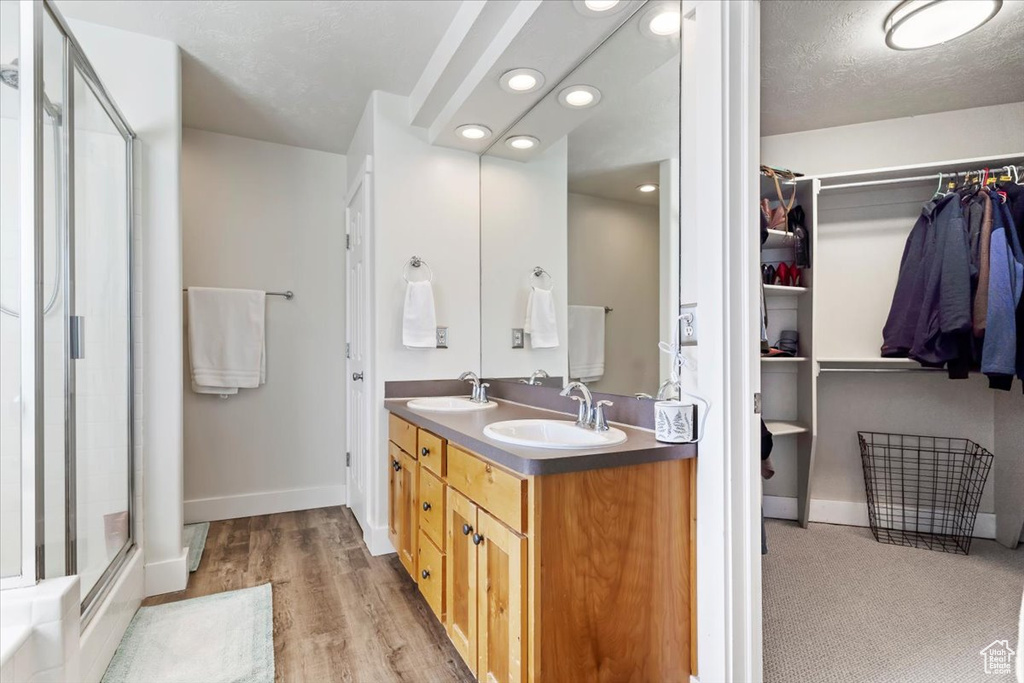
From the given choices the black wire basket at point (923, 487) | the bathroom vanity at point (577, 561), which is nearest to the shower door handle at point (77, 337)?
the bathroom vanity at point (577, 561)

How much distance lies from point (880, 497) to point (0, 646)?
3720 mm

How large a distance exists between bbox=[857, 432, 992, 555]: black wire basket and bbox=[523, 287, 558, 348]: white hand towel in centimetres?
202

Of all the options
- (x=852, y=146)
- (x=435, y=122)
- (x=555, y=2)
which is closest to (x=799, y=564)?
(x=852, y=146)

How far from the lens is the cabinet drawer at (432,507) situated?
5.79 ft

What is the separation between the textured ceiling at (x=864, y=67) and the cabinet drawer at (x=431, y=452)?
2.07 m

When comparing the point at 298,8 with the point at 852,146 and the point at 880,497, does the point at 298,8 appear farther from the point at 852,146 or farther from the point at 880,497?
the point at 880,497

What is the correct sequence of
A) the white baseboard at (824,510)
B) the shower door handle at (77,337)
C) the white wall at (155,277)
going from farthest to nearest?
the white baseboard at (824,510) < the white wall at (155,277) < the shower door handle at (77,337)

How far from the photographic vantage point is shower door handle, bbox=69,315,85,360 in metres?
1.60

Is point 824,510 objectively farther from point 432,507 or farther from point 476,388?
point 432,507

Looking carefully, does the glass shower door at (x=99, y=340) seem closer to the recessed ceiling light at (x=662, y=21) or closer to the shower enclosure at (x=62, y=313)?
the shower enclosure at (x=62, y=313)

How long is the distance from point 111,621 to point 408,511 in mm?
1052

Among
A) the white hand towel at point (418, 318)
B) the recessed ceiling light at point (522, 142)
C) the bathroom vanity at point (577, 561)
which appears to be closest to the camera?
the bathroom vanity at point (577, 561)

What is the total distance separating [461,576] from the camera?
1601mm

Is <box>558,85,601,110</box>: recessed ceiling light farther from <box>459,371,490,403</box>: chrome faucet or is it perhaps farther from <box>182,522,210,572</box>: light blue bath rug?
<box>182,522,210,572</box>: light blue bath rug
